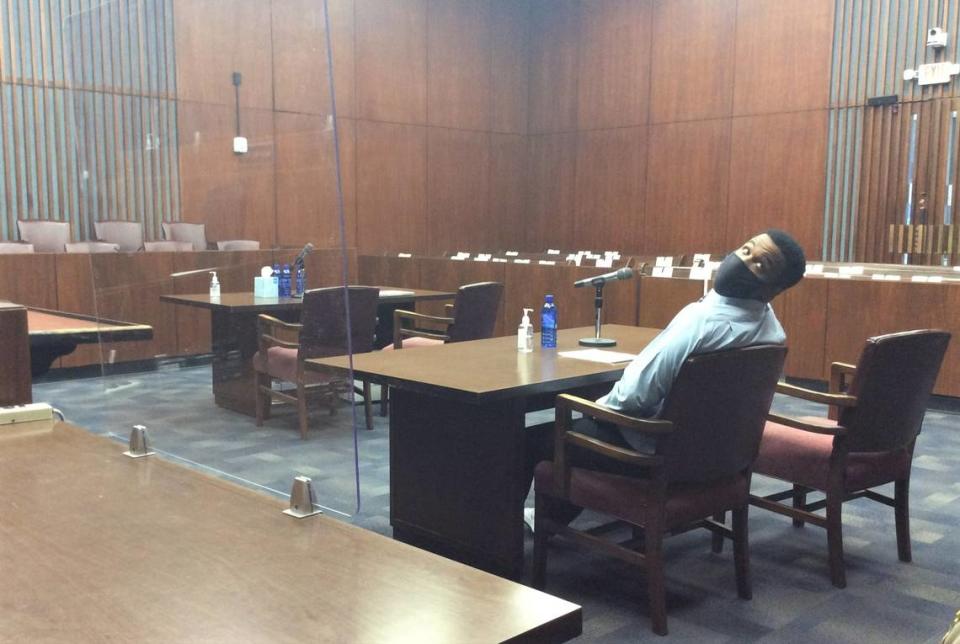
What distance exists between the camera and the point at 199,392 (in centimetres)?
260

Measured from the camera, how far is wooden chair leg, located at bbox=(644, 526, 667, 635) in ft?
8.29

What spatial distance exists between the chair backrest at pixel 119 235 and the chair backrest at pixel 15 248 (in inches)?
148

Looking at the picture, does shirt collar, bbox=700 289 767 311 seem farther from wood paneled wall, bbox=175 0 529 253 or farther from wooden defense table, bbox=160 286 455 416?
wood paneled wall, bbox=175 0 529 253

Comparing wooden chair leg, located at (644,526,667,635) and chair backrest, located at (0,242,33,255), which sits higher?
chair backrest, located at (0,242,33,255)

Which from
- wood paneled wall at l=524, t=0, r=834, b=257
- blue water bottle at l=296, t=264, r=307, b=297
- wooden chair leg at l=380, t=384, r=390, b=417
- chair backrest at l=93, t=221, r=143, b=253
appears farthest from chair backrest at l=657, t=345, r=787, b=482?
wood paneled wall at l=524, t=0, r=834, b=257

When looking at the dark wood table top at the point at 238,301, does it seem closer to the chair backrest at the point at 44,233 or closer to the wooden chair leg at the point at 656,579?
the wooden chair leg at the point at 656,579

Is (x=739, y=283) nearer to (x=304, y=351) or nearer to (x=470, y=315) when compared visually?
(x=304, y=351)

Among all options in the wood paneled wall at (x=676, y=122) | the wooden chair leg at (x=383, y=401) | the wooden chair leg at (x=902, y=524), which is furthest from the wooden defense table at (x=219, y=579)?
the wood paneled wall at (x=676, y=122)

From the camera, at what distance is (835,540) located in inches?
115

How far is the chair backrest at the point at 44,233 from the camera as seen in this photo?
723 cm

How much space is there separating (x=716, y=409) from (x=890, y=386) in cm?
76

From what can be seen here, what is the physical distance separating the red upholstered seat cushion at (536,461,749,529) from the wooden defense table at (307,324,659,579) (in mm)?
273

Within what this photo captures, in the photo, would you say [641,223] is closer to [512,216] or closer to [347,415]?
Result: [512,216]

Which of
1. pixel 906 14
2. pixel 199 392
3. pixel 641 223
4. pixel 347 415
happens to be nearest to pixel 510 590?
pixel 347 415
